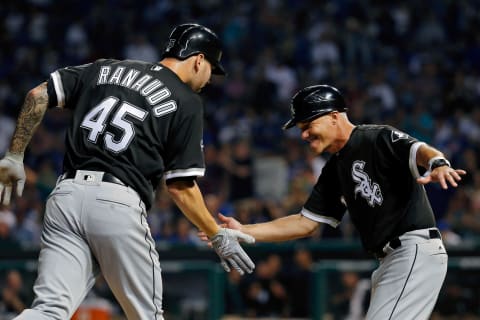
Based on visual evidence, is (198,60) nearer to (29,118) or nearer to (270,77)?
(29,118)

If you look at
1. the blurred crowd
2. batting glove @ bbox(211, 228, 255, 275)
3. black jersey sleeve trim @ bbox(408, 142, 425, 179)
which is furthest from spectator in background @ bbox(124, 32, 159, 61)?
black jersey sleeve trim @ bbox(408, 142, 425, 179)

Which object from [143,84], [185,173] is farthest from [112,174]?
[143,84]

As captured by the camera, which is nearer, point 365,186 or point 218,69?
point 365,186

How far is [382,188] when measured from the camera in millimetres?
4773

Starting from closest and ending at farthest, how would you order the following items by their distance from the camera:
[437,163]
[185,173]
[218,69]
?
[437,163], [185,173], [218,69]

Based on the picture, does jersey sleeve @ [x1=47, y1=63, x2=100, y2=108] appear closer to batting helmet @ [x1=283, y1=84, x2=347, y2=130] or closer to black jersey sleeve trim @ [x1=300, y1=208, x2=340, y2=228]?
batting helmet @ [x1=283, y1=84, x2=347, y2=130]

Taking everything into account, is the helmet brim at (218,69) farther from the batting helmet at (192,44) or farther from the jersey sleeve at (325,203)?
the jersey sleeve at (325,203)

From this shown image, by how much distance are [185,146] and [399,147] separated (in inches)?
45.3

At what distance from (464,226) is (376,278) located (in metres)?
5.12

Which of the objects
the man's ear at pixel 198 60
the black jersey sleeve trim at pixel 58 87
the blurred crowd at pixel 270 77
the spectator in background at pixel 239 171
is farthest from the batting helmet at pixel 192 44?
the spectator in background at pixel 239 171

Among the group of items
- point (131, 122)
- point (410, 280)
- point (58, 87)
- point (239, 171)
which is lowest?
point (239, 171)

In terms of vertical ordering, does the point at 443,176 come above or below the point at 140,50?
below

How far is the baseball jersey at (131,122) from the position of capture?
4.34m

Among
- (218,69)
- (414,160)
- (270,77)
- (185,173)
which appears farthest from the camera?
(270,77)
